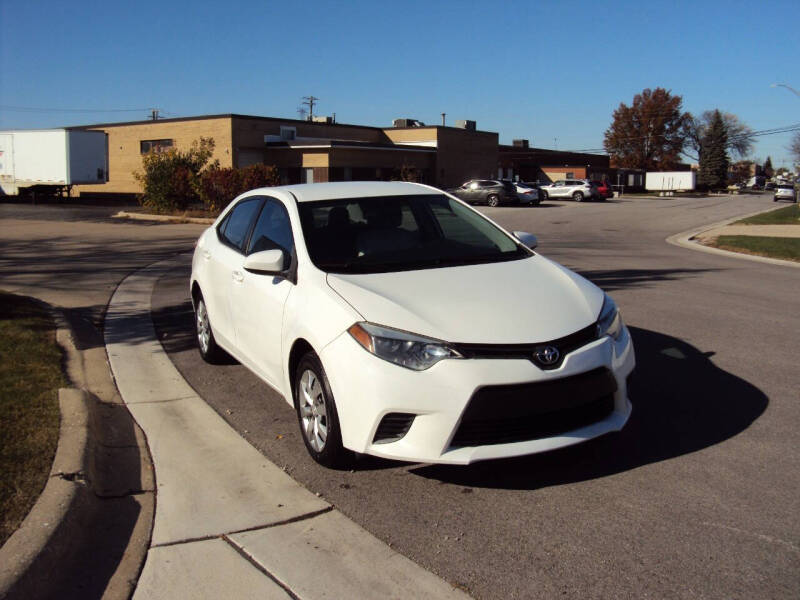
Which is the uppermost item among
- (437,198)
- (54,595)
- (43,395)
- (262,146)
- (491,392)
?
(262,146)

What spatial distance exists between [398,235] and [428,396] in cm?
176

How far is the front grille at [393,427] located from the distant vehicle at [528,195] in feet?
139

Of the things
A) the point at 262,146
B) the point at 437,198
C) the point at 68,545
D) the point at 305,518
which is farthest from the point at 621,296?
the point at 262,146

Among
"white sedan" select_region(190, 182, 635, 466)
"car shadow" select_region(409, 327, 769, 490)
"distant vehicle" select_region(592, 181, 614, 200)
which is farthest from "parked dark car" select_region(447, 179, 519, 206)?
"white sedan" select_region(190, 182, 635, 466)

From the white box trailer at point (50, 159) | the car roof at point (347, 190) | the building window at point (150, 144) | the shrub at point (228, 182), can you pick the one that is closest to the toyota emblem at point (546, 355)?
the car roof at point (347, 190)

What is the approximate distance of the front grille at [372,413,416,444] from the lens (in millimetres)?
3953

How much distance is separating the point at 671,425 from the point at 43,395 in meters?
4.28

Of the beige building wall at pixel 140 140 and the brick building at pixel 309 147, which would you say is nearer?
the brick building at pixel 309 147

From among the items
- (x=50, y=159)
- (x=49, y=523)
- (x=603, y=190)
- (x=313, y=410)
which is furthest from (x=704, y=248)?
(x=603, y=190)

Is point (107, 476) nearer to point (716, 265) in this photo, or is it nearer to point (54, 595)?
point (54, 595)

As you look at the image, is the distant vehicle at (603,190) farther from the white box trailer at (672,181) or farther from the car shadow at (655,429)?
the car shadow at (655,429)

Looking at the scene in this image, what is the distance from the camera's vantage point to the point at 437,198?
19.6 feet

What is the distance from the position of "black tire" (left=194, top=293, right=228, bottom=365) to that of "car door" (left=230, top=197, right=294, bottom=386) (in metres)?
0.89

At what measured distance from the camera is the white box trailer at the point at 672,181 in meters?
85.8
